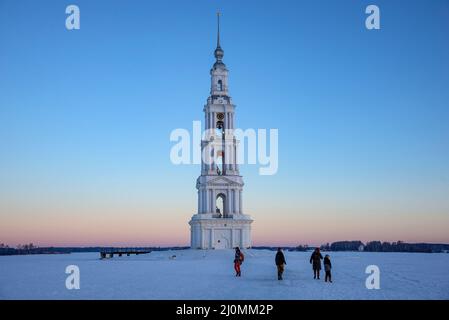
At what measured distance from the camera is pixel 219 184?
78625mm

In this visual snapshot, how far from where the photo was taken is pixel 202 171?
264ft

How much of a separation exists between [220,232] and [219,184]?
7261mm

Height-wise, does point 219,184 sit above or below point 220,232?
above

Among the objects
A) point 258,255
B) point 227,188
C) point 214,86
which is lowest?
point 258,255

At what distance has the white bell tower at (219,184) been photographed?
7644 centimetres

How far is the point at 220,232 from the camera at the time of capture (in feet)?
251

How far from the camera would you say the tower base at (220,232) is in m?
76.1

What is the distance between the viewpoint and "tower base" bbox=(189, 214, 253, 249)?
7612 centimetres

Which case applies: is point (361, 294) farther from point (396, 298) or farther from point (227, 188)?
point (227, 188)

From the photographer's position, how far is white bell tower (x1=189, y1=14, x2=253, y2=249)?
76438mm
